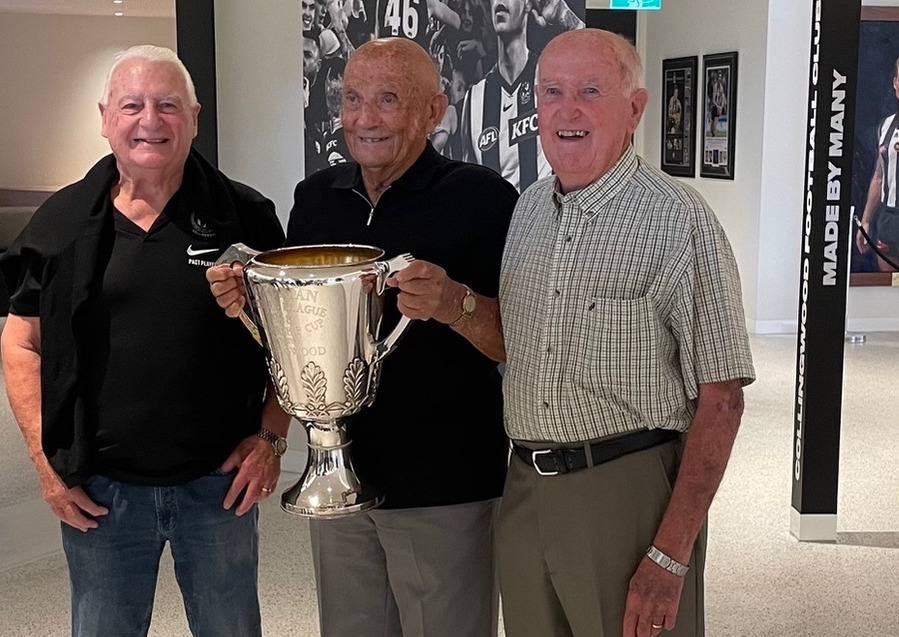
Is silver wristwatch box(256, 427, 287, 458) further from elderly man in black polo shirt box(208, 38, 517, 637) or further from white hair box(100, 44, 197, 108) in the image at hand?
white hair box(100, 44, 197, 108)

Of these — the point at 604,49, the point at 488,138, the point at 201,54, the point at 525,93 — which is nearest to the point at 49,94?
the point at 201,54

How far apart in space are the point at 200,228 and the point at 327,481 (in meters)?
0.52

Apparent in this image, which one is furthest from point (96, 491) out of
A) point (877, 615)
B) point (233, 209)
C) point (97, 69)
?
point (97, 69)

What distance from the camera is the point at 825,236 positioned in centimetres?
386

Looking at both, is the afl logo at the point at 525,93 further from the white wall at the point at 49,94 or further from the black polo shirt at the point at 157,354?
the white wall at the point at 49,94

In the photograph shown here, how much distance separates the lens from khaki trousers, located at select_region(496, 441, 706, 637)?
1839 millimetres

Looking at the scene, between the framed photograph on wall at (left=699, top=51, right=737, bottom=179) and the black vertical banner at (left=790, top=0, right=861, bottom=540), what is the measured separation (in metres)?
5.29

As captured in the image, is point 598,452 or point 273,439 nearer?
point 598,452

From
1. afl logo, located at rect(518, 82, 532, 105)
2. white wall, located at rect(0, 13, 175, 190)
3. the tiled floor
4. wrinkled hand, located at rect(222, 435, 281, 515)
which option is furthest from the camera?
white wall, located at rect(0, 13, 175, 190)

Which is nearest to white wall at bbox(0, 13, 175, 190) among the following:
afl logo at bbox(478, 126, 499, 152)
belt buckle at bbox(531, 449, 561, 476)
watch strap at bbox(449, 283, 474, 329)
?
afl logo at bbox(478, 126, 499, 152)

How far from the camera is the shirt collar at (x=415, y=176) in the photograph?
2045mm

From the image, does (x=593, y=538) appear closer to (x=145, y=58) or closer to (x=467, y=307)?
(x=467, y=307)

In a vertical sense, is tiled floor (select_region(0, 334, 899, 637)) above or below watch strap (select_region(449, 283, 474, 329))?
below

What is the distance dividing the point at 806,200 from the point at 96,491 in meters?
2.79
